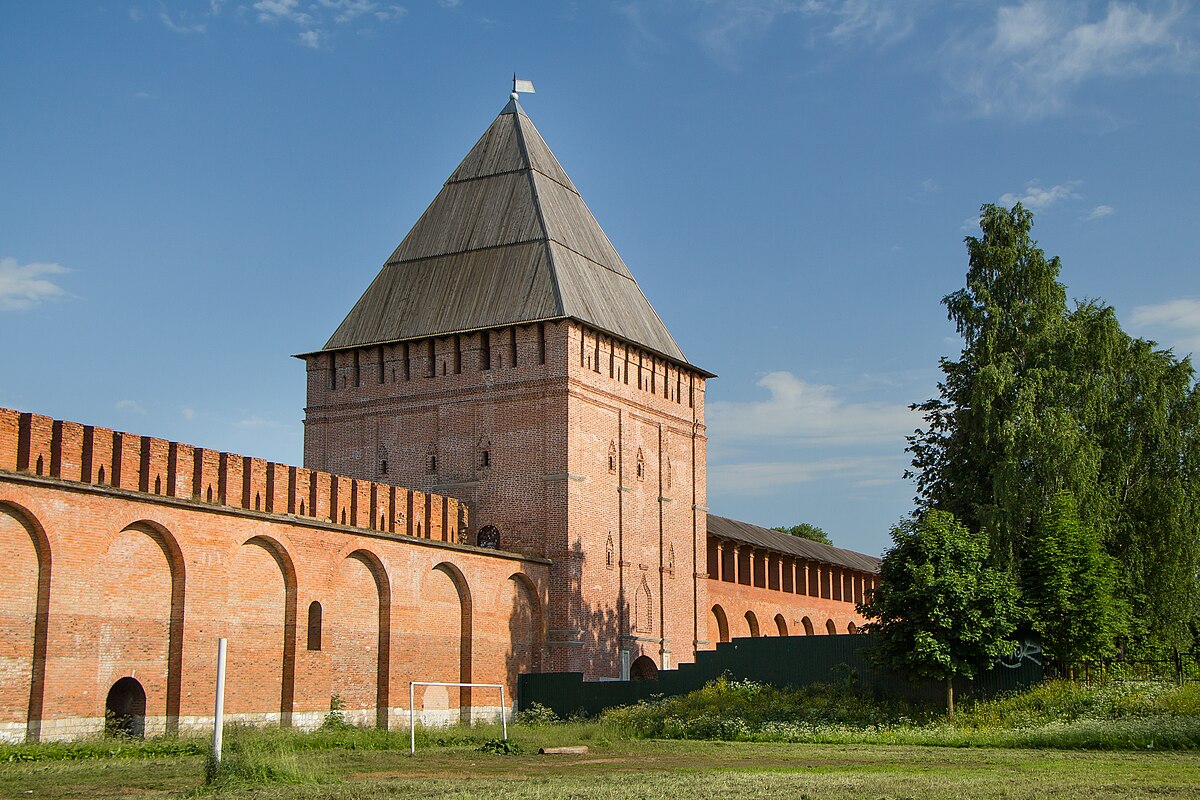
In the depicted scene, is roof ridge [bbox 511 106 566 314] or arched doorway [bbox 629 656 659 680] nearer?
roof ridge [bbox 511 106 566 314]

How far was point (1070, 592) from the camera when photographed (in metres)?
25.8

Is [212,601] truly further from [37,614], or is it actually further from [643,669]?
[643,669]

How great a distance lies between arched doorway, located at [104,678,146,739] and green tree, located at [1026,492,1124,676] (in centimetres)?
1645

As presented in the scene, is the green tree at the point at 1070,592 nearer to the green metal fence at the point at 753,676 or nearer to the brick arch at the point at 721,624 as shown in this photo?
the green metal fence at the point at 753,676

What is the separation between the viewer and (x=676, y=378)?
36781 mm

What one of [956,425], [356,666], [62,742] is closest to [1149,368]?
[956,425]

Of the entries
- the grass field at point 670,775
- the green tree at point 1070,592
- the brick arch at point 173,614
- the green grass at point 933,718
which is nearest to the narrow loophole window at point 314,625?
the brick arch at point 173,614

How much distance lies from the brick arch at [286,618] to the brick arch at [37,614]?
15.0ft

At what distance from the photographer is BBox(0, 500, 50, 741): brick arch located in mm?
19469

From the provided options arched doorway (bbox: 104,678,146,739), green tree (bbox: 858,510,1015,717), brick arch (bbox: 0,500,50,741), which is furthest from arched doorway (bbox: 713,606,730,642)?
brick arch (bbox: 0,500,50,741)

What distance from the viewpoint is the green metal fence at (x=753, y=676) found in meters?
27.5

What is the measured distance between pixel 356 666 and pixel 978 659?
12102 millimetres

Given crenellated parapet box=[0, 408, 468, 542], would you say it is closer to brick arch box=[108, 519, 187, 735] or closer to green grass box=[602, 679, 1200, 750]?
brick arch box=[108, 519, 187, 735]

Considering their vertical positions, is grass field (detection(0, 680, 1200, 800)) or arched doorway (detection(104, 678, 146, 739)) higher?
arched doorway (detection(104, 678, 146, 739))
